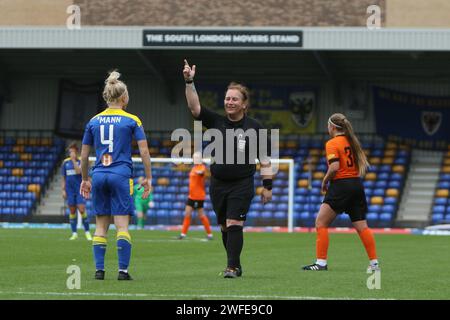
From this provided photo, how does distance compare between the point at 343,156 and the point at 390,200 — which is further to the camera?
the point at 390,200

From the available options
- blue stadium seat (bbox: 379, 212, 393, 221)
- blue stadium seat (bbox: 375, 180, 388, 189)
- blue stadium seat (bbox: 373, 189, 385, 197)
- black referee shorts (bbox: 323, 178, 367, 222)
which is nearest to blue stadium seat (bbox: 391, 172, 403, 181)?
blue stadium seat (bbox: 375, 180, 388, 189)

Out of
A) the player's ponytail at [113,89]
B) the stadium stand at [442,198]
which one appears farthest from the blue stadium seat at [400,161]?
the player's ponytail at [113,89]

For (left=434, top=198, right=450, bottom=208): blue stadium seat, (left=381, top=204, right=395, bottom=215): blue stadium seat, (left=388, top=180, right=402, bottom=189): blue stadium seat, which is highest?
(left=388, top=180, right=402, bottom=189): blue stadium seat

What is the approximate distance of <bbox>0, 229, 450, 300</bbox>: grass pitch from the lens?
9.20 m

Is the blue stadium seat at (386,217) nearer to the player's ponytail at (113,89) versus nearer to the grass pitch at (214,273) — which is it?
the grass pitch at (214,273)

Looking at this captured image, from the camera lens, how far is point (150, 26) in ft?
123

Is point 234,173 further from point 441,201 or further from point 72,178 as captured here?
point 441,201

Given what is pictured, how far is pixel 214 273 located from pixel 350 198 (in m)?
1.95

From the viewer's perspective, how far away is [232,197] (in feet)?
37.6

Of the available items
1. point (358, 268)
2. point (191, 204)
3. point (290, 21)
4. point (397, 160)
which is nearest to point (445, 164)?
point (397, 160)

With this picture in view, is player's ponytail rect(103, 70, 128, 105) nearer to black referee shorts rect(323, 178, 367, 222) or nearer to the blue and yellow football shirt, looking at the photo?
black referee shorts rect(323, 178, 367, 222)

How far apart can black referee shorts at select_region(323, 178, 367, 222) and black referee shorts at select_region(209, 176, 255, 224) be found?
1679mm

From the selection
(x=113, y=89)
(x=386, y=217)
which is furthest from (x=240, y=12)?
(x=113, y=89)

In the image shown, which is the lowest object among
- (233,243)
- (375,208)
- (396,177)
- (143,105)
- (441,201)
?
(233,243)
